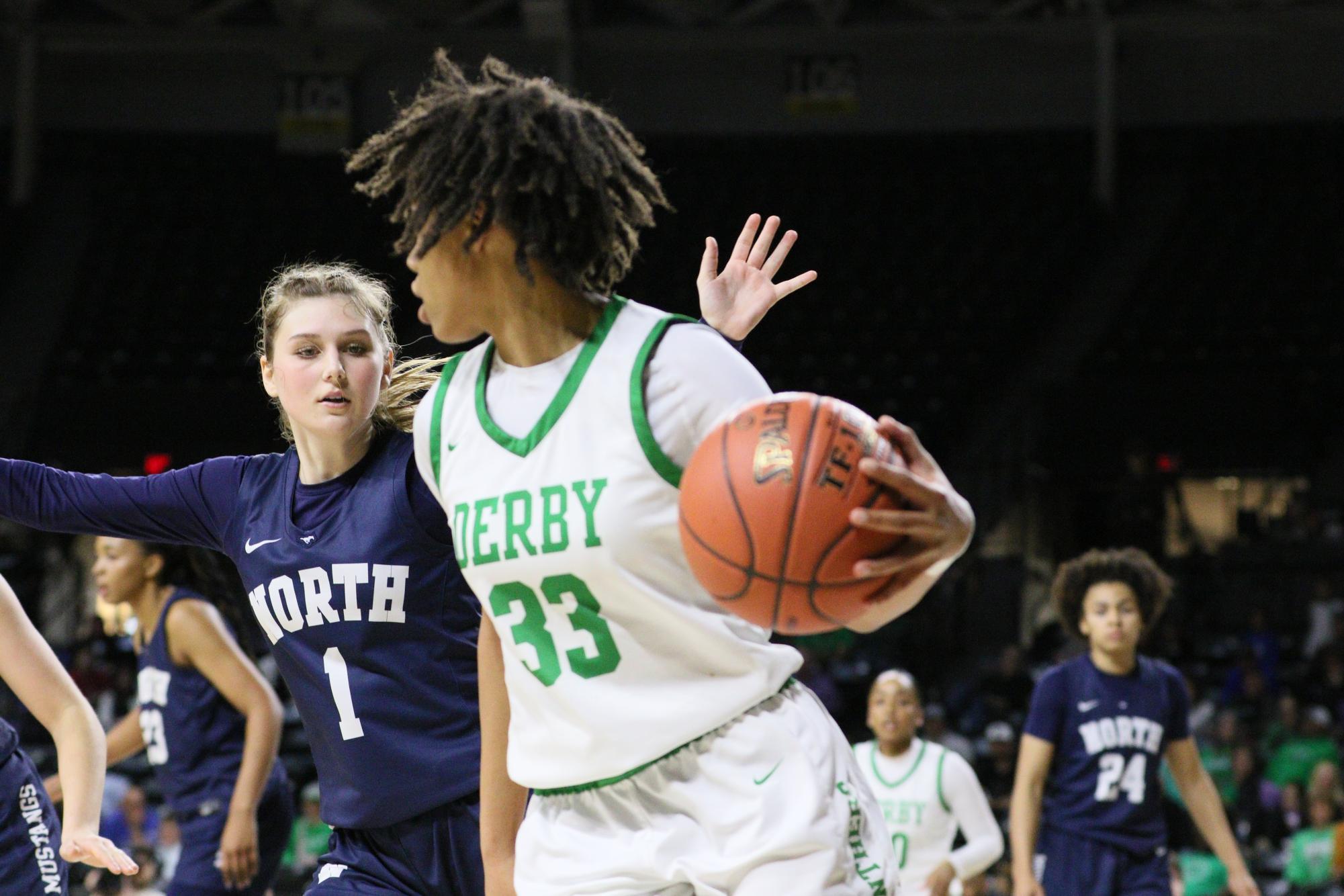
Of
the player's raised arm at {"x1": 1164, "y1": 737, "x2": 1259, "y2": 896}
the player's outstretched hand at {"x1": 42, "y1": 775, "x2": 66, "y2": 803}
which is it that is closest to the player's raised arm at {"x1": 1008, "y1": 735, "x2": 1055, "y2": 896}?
the player's raised arm at {"x1": 1164, "y1": 737, "x2": 1259, "y2": 896}

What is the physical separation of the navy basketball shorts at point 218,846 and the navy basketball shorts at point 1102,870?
284 centimetres

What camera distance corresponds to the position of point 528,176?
2.28m

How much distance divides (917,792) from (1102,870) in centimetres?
99

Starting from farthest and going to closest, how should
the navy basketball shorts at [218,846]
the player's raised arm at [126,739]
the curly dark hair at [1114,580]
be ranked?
the curly dark hair at [1114,580] → the player's raised arm at [126,739] → the navy basketball shorts at [218,846]

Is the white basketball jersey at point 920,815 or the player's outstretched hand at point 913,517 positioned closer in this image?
the player's outstretched hand at point 913,517

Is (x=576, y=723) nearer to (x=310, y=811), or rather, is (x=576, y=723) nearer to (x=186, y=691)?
(x=186, y=691)

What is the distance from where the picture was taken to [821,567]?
2059mm

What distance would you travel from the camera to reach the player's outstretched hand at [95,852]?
2947 millimetres

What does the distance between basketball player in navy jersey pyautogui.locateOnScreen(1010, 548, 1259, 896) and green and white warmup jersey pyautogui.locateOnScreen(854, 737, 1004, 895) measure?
48cm

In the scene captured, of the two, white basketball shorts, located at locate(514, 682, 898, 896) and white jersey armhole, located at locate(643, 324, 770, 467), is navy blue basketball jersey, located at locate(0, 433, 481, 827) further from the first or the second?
white jersey armhole, located at locate(643, 324, 770, 467)

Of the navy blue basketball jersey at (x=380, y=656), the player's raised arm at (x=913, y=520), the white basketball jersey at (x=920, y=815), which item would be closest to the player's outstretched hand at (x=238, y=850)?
the navy blue basketball jersey at (x=380, y=656)

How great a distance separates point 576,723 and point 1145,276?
13.1 m

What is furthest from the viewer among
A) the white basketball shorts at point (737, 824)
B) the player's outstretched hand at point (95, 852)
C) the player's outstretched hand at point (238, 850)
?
the player's outstretched hand at point (238, 850)

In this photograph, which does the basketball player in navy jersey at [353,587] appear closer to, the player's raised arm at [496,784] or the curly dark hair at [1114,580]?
the player's raised arm at [496,784]
